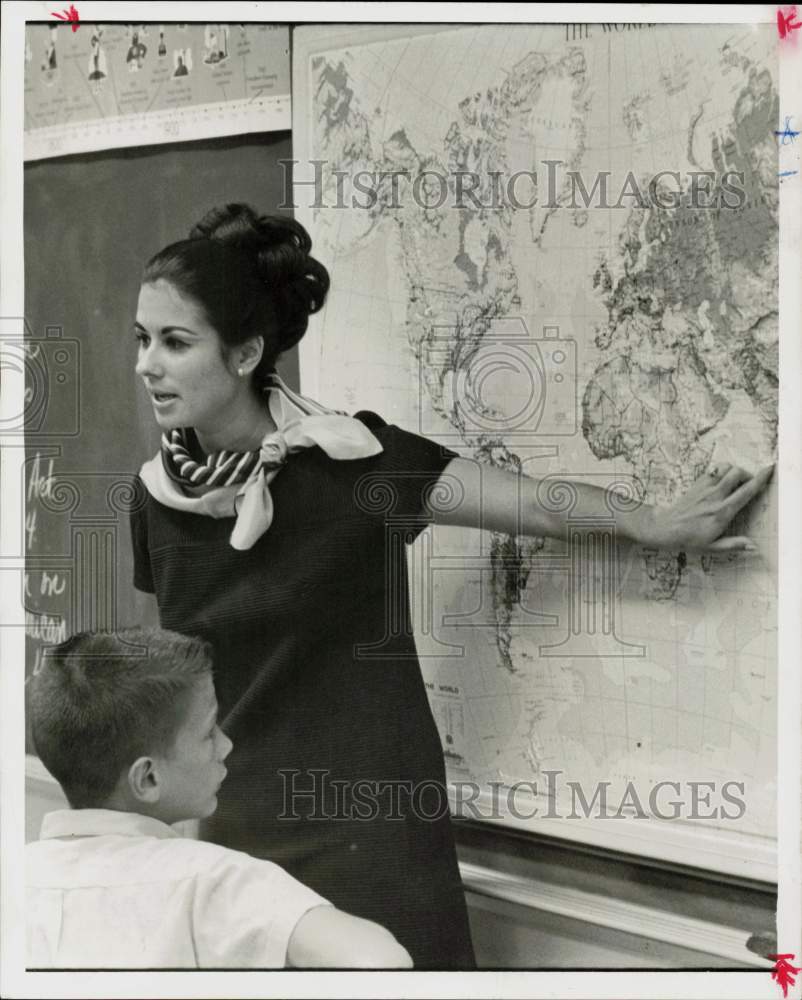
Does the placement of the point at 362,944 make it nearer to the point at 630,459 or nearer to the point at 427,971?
the point at 427,971

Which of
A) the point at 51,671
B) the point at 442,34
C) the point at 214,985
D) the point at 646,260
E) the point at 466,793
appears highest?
the point at 442,34

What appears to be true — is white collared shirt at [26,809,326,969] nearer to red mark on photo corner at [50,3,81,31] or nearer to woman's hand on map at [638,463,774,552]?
woman's hand on map at [638,463,774,552]

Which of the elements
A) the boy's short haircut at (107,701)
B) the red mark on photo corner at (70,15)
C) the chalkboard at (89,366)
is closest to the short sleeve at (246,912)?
the boy's short haircut at (107,701)

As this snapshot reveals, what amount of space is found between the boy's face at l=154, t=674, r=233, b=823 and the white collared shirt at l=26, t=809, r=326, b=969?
0.03 metres

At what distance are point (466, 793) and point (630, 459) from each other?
A: 13.8 inches

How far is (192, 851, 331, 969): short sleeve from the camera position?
3.26 feet

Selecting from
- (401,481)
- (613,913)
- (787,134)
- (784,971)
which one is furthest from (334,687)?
(787,134)

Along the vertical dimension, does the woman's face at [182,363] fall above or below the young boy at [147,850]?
above

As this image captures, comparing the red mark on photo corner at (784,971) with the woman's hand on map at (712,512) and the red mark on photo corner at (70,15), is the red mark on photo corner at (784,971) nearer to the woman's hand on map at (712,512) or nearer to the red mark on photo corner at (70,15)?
the woman's hand on map at (712,512)

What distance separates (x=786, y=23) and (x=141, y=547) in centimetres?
78

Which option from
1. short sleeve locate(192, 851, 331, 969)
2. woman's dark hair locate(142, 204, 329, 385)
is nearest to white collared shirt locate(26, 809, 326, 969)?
short sleeve locate(192, 851, 331, 969)

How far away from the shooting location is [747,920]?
Answer: 1.00 meters

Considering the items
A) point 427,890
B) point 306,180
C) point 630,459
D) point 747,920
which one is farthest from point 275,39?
point 747,920

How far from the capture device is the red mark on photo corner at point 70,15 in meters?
1.05
